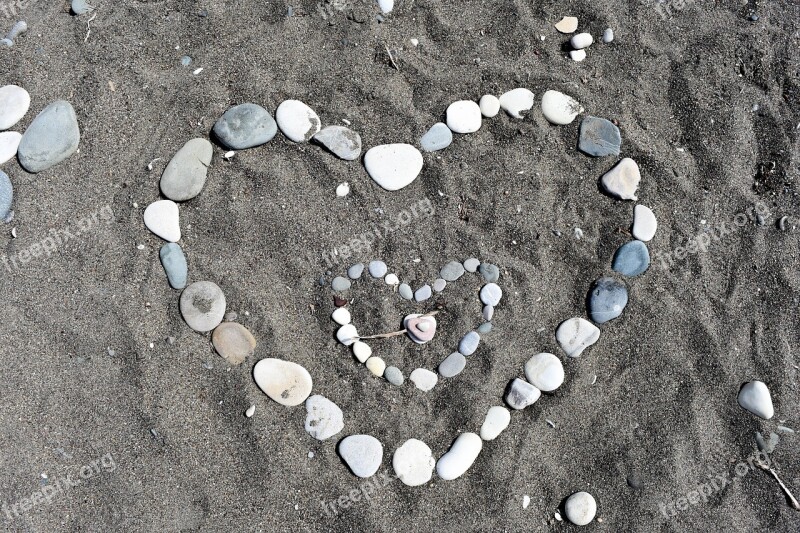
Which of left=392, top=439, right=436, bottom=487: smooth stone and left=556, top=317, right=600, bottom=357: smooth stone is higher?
left=556, top=317, right=600, bottom=357: smooth stone

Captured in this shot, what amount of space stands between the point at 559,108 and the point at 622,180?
0.36 meters

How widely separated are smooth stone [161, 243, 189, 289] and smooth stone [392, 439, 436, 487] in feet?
3.23

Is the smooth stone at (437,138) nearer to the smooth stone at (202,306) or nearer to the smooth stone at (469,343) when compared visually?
the smooth stone at (469,343)

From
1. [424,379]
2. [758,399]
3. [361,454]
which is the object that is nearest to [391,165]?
[424,379]

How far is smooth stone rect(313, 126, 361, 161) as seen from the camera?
7.36 ft

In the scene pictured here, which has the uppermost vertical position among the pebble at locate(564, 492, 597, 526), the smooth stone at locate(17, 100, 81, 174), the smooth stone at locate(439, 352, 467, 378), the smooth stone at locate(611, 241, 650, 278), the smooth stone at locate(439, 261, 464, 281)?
the smooth stone at locate(17, 100, 81, 174)

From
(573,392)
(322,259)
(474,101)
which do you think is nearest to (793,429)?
(573,392)

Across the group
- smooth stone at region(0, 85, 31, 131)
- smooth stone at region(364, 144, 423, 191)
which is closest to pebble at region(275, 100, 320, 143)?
smooth stone at region(364, 144, 423, 191)

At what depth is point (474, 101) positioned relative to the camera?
7.62 feet

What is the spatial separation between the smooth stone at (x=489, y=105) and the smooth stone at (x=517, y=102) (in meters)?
0.03

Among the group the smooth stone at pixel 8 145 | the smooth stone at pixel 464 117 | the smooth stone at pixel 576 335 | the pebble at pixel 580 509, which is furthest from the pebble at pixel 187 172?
the pebble at pixel 580 509

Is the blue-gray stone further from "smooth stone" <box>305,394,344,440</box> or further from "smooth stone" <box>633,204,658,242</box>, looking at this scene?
"smooth stone" <box>633,204,658,242</box>

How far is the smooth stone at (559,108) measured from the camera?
232cm

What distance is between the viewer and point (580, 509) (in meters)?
2.16
